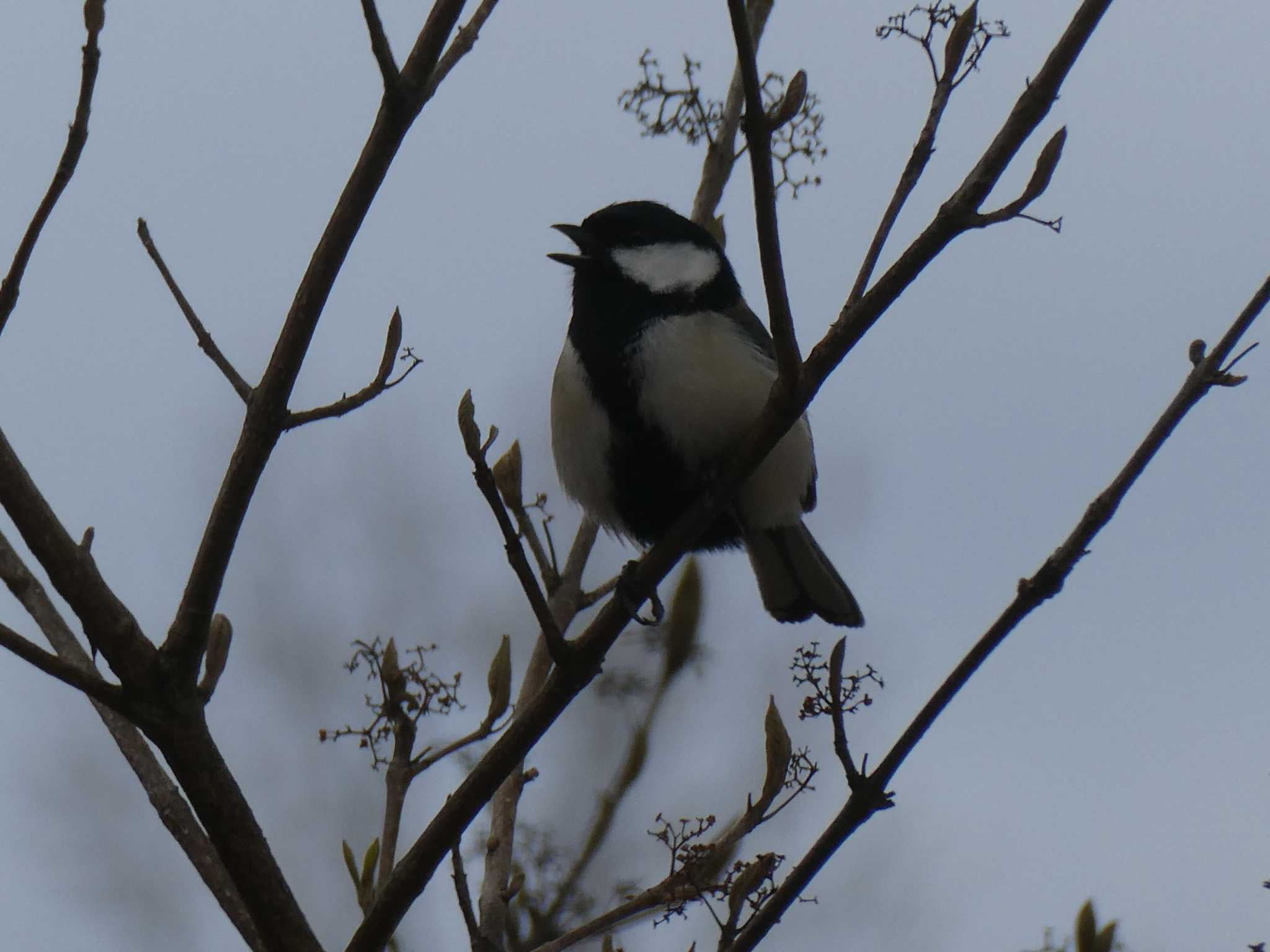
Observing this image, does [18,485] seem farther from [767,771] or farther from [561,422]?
[561,422]

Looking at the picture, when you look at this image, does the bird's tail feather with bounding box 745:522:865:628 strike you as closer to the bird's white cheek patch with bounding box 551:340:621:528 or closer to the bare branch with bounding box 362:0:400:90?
the bird's white cheek patch with bounding box 551:340:621:528

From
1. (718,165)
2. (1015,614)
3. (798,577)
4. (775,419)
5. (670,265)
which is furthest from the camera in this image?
(798,577)

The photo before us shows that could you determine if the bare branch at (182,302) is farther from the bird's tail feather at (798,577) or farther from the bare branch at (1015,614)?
the bird's tail feather at (798,577)

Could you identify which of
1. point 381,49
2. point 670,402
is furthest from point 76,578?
point 670,402

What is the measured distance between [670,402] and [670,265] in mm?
510

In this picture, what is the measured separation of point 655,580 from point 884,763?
833 millimetres

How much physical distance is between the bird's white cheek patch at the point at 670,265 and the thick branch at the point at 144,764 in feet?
5.38

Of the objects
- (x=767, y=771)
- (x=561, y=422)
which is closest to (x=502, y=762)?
(x=767, y=771)

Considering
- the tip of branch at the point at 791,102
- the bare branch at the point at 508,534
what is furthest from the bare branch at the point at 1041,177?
the bare branch at the point at 508,534

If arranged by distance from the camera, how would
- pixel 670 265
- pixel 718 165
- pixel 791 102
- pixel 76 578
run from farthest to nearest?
pixel 670 265, pixel 718 165, pixel 791 102, pixel 76 578

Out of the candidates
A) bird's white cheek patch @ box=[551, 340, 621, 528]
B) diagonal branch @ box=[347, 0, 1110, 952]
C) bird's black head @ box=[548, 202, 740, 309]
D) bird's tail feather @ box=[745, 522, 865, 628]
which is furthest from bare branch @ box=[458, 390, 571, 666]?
bird's tail feather @ box=[745, 522, 865, 628]

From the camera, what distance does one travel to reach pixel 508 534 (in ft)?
6.84

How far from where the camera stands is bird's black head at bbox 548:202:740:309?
11.4 ft

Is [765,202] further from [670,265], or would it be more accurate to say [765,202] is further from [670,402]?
[670,265]
